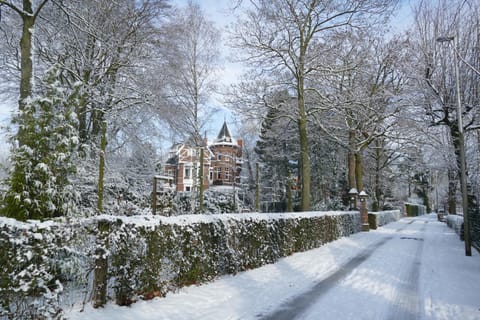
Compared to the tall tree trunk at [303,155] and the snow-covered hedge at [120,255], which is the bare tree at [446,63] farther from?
the snow-covered hedge at [120,255]

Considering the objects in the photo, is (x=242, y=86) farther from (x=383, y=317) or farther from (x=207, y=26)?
(x=383, y=317)

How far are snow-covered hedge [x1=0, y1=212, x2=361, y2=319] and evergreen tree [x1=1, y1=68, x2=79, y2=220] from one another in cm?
111

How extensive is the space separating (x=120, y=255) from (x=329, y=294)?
3.63m

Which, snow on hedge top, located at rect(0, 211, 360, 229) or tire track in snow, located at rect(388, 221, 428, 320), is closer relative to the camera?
snow on hedge top, located at rect(0, 211, 360, 229)

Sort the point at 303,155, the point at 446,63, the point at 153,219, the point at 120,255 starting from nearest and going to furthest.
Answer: the point at 120,255 → the point at 153,219 → the point at 446,63 → the point at 303,155

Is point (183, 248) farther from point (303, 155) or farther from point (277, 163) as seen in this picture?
point (277, 163)

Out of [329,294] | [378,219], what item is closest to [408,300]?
[329,294]

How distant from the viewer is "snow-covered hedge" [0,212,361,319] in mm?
3588

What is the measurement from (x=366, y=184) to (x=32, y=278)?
3226 cm

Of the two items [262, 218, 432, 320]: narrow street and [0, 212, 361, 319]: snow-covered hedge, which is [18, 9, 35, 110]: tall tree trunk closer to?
[0, 212, 361, 319]: snow-covered hedge

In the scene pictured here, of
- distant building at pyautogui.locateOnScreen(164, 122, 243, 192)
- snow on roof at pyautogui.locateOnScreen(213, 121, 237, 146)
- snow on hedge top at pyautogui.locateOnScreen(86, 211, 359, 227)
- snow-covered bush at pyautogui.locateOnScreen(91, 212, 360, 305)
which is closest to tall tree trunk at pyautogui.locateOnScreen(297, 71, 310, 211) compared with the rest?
snow-covered bush at pyautogui.locateOnScreen(91, 212, 360, 305)

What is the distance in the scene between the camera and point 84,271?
14.4 feet

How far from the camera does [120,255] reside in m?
4.77

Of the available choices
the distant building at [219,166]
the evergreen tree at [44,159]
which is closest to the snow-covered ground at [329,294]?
the evergreen tree at [44,159]
